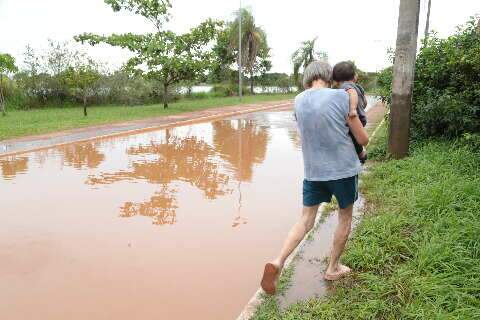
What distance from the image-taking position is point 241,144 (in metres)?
11.8

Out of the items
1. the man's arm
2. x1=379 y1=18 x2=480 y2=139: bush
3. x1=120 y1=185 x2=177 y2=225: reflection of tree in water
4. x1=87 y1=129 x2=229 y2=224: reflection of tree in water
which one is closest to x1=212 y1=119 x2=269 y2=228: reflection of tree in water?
x1=87 y1=129 x2=229 y2=224: reflection of tree in water

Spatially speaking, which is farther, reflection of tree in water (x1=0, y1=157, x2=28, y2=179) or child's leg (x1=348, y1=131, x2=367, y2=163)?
reflection of tree in water (x1=0, y1=157, x2=28, y2=179)

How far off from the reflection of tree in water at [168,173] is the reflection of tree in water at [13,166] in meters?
1.68

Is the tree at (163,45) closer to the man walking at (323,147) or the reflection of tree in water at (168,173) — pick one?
the reflection of tree in water at (168,173)

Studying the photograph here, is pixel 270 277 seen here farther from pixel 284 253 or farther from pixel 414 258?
pixel 414 258

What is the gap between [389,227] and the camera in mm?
4199

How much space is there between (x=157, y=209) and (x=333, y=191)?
332 cm

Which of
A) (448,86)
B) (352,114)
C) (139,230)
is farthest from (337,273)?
(448,86)

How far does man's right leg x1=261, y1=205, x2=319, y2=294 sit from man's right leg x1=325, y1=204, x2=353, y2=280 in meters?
0.24

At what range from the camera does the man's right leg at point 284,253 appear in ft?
10.8

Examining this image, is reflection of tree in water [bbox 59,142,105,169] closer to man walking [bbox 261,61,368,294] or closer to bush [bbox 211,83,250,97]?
man walking [bbox 261,61,368,294]

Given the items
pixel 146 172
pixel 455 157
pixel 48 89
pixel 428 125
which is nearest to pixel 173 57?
pixel 48 89

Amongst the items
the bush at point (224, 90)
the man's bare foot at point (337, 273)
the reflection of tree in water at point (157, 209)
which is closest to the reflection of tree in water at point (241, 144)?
the reflection of tree in water at point (157, 209)

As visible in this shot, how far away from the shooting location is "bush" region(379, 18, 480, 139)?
→ 7168 millimetres
